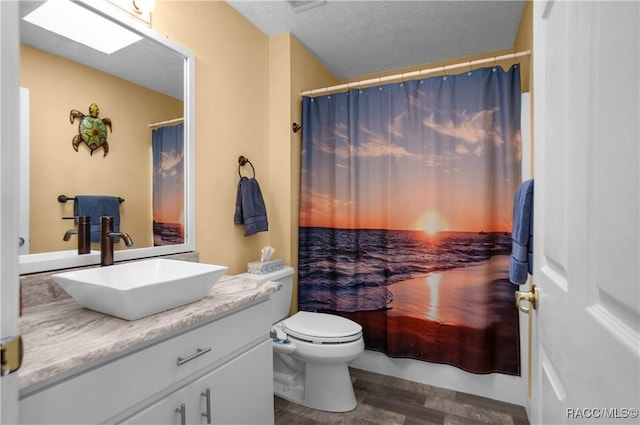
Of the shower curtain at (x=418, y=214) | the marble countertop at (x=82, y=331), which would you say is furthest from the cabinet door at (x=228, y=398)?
the shower curtain at (x=418, y=214)

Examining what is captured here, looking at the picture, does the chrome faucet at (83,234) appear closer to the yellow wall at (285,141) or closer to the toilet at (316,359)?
the toilet at (316,359)

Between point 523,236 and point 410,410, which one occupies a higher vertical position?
point 523,236

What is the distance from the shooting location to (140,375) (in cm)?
86

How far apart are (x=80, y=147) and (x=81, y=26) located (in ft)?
1.62

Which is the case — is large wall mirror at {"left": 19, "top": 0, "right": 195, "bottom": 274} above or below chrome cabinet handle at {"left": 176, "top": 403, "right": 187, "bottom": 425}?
above

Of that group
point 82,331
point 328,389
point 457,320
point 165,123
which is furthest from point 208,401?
point 457,320

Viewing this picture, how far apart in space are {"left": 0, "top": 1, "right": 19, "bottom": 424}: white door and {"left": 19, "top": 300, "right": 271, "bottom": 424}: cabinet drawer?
290mm

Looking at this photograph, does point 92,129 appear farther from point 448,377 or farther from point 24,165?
point 448,377

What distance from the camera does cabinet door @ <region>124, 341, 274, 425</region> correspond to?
3.06ft

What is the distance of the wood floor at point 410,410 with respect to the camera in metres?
1.77

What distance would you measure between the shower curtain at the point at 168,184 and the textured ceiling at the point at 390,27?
103cm

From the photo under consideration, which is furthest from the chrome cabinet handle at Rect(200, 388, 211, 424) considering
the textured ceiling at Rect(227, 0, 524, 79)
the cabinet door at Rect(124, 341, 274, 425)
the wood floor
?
the textured ceiling at Rect(227, 0, 524, 79)

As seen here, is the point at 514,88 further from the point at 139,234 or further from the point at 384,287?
the point at 139,234

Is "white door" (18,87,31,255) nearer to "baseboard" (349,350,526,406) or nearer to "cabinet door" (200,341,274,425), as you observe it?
"cabinet door" (200,341,274,425)
